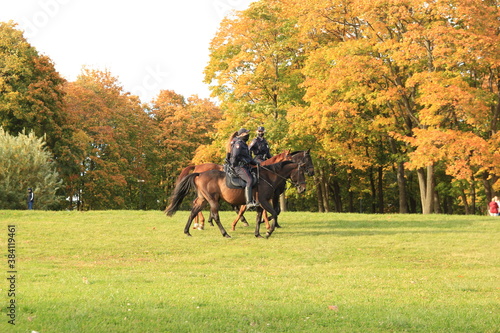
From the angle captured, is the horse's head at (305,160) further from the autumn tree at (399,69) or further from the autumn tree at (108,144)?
the autumn tree at (108,144)

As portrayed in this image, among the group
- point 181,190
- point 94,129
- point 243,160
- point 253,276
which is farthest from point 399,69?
point 94,129

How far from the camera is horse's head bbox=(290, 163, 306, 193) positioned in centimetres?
2023

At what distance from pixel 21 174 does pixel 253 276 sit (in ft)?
75.0

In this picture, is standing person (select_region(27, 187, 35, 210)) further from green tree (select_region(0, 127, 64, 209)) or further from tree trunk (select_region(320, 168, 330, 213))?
tree trunk (select_region(320, 168, 330, 213))

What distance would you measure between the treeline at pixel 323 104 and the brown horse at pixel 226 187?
1065 centimetres

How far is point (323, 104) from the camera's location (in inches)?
1340

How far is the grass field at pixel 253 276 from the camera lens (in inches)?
345

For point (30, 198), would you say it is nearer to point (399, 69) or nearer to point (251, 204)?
point (251, 204)

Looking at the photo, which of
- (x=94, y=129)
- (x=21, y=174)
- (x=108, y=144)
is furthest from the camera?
(x=108, y=144)

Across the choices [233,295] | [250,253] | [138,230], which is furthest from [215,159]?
[233,295]

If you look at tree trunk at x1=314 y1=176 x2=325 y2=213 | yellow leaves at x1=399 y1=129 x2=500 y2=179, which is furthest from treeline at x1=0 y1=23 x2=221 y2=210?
yellow leaves at x1=399 y1=129 x2=500 y2=179

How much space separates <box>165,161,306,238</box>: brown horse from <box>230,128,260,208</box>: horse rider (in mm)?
449

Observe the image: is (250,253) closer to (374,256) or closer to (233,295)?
(374,256)

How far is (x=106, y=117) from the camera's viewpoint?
5375cm
